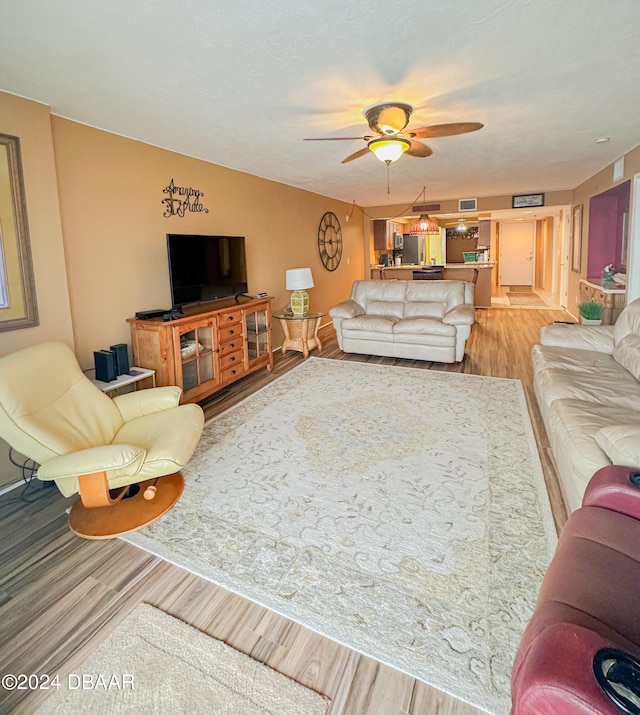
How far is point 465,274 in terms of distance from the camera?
9070mm

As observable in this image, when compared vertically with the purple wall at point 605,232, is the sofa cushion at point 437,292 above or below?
below

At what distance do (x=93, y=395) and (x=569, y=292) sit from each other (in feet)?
27.7

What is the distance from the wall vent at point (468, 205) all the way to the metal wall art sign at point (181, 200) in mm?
5652

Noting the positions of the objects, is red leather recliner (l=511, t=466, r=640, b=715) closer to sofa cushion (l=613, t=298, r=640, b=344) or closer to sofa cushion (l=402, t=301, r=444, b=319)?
sofa cushion (l=613, t=298, r=640, b=344)

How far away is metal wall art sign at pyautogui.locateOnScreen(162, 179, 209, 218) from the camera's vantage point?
3.94 metres

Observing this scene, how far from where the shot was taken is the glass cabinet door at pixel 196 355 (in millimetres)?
3588

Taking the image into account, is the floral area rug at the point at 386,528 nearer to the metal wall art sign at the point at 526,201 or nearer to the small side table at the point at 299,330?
the small side table at the point at 299,330

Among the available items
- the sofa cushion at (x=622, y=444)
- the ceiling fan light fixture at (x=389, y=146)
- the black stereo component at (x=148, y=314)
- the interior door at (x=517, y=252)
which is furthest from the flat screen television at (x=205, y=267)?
the interior door at (x=517, y=252)

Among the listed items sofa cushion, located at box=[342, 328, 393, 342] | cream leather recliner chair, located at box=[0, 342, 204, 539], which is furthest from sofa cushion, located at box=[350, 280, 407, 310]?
cream leather recliner chair, located at box=[0, 342, 204, 539]

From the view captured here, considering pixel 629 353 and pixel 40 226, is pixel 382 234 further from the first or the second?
pixel 40 226

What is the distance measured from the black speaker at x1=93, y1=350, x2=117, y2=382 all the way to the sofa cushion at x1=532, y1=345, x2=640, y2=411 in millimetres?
3048

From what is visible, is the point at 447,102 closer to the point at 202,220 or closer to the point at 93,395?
the point at 202,220

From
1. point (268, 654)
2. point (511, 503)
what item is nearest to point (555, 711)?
point (268, 654)

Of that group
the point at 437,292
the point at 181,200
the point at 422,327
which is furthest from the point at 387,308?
the point at 181,200
